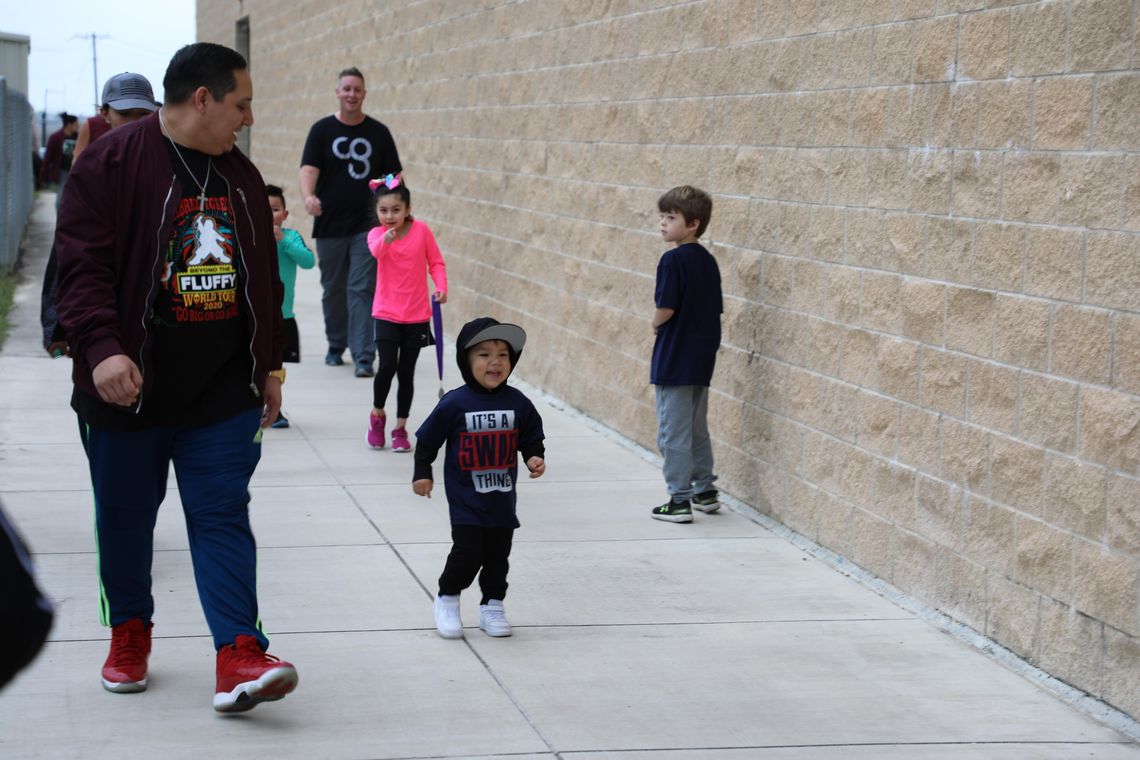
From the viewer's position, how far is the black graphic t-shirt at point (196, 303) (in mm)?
4711

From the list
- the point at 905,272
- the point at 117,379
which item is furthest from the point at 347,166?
the point at 117,379

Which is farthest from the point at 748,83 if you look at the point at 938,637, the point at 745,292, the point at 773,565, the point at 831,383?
the point at 938,637

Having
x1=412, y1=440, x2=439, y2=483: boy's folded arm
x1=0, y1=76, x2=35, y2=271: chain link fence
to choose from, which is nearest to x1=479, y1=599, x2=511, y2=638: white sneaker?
x1=412, y1=440, x2=439, y2=483: boy's folded arm

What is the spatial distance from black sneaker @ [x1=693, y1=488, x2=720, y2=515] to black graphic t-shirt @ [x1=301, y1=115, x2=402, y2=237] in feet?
16.5

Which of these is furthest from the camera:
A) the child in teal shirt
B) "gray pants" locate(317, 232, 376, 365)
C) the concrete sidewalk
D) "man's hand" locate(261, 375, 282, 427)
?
"gray pants" locate(317, 232, 376, 365)

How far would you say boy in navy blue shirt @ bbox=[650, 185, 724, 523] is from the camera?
7.45m

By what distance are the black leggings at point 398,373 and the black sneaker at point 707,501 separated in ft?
7.09

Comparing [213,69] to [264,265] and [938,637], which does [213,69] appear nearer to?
[264,265]

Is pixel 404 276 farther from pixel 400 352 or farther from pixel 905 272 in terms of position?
pixel 905 272

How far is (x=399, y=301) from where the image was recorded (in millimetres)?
9242

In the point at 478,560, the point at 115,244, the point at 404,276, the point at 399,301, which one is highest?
the point at 115,244

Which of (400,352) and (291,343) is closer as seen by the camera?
(291,343)

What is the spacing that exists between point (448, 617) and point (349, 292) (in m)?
6.37

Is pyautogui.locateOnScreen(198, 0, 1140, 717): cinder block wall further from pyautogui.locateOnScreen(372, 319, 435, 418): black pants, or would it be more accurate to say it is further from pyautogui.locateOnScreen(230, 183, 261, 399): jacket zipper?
pyautogui.locateOnScreen(230, 183, 261, 399): jacket zipper
